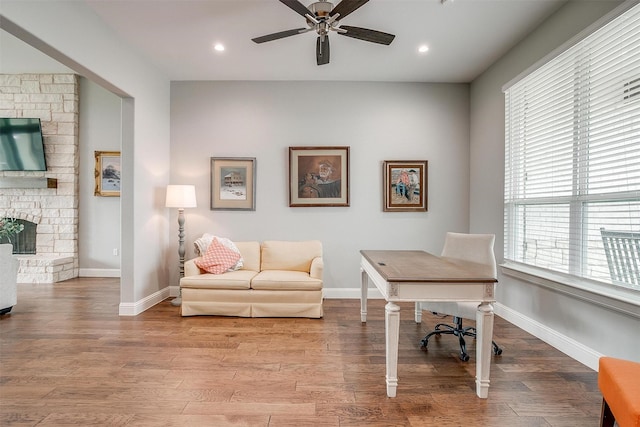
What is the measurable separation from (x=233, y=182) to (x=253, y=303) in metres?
1.74

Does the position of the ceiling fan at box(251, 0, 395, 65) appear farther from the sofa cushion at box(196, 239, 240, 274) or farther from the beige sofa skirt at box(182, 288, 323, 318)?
the beige sofa skirt at box(182, 288, 323, 318)

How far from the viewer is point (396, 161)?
4.36m

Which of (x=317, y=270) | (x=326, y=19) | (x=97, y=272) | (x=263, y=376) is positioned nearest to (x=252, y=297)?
(x=317, y=270)

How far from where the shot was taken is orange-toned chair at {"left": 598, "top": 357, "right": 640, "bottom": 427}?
1.21 m

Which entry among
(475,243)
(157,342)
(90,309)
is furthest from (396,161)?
(90,309)

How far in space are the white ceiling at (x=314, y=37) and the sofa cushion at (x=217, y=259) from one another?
2267mm

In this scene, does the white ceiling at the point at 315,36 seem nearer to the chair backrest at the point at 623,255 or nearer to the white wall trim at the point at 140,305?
the chair backrest at the point at 623,255

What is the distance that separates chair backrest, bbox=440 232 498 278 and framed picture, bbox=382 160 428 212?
118 centimetres

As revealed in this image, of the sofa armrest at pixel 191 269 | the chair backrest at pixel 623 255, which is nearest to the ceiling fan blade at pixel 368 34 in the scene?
the chair backrest at pixel 623 255

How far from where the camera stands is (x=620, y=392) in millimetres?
1299

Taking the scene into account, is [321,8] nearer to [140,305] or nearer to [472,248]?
[472,248]

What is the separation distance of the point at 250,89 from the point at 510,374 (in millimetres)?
4311

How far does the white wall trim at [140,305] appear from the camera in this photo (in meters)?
3.56

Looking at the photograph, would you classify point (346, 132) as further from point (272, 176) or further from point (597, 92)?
point (597, 92)
